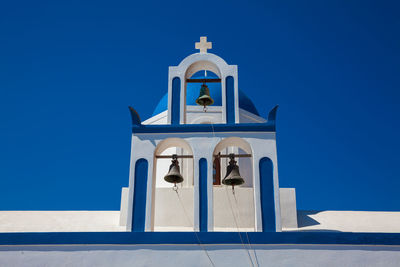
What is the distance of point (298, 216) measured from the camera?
9688 millimetres

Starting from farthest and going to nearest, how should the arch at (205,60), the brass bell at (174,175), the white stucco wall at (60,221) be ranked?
the white stucco wall at (60,221) → the arch at (205,60) → the brass bell at (174,175)

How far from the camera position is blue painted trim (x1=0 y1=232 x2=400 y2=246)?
501cm

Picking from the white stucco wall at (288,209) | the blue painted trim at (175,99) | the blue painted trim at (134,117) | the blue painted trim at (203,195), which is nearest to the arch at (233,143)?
the blue painted trim at (203,195)

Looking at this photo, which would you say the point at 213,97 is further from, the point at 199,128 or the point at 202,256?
the point at 202,256

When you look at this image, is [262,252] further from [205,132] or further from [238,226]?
[238,226]

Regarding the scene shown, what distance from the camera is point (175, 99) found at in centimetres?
658

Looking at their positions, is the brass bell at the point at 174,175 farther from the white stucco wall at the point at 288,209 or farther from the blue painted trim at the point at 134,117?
the white stucco wall at the point at 288,209

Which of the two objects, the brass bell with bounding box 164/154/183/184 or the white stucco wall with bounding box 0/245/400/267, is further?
the brass bell with bounding box 164/154/183/184

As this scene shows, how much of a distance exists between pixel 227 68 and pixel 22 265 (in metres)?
3.98

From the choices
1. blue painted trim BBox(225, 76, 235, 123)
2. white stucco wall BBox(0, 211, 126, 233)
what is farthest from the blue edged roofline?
white stucco wall BBox(0, 211, 126, 233)

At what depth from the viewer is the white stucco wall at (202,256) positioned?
4922mm

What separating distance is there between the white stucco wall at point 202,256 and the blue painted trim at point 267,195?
0.48 m

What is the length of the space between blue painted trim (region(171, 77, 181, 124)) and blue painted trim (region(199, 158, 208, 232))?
0.93 meters

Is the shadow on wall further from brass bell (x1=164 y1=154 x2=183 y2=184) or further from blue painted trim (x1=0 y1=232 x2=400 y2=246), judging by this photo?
blue painted trim (x1=0 y1=232 x2=400 y2=246)
